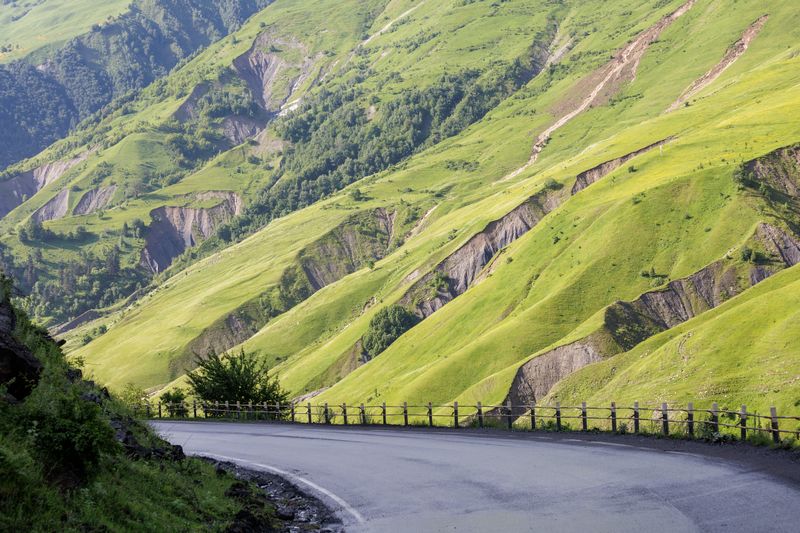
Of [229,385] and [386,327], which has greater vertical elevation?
[386,327]

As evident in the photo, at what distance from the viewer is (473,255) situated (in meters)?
155

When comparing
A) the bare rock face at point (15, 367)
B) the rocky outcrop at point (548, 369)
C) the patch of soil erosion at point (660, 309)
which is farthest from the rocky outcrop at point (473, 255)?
the bare rock face at point (15, 367)

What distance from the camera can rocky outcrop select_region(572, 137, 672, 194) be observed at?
500 feet

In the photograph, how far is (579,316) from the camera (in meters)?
94.1

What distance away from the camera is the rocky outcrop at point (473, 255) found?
502ft

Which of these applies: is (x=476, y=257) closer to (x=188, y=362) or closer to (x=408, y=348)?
(x=408, y=348)

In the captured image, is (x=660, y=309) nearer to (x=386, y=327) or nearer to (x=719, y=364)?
(x=719, y=364)

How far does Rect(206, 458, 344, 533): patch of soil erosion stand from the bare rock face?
4.67 m

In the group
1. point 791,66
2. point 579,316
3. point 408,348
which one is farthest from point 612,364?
point 791,66

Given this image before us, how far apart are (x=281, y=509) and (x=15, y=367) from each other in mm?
7664

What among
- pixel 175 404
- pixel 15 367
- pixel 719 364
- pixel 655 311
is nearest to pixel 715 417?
pixel 15 367

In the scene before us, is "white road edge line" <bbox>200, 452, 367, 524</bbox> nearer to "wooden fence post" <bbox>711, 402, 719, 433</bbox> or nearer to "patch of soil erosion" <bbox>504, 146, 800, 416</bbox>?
"wooden fence post" <bbox>711, 402, 719, 433</bbox>

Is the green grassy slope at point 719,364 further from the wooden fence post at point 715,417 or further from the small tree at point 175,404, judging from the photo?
the small tree at point 175,404

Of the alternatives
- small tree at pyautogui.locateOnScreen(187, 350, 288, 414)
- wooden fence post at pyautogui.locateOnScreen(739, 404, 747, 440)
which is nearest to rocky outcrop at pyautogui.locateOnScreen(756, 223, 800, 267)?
small tree at pyautogui.locateOnScreen(187, 350, 288, 414)
